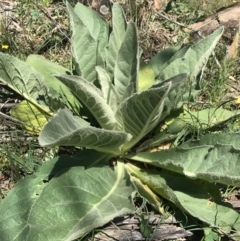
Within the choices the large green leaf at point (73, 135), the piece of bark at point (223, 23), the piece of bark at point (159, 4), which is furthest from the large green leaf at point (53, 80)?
the piece of bark at point (159, 4)

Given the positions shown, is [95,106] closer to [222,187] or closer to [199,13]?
[222,187]

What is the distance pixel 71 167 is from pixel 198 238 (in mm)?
652

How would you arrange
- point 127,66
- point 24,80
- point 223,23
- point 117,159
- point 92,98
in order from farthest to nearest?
point 223,23
point 24,80
point 117,159
point 127,66
point 92,98

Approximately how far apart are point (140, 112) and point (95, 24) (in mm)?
747

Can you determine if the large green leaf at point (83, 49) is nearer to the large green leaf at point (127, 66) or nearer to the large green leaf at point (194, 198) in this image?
the large green leaf at point (127, 66)

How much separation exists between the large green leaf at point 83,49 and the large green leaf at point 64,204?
0.54m

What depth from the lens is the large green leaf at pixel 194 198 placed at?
6.91 feet

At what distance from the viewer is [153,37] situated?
3426 millimetres

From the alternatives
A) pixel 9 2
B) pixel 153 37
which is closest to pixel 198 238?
pixel 153 37

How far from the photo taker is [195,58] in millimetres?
2395

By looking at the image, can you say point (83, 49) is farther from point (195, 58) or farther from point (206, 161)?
point (206, 161)

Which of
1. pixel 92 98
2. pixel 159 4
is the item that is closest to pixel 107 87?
pixel 92 98

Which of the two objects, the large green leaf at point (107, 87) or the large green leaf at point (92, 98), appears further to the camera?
the large green leaf at point (107, 87)

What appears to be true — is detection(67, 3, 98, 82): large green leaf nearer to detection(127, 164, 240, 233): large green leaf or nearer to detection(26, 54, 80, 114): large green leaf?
detection(26, 54, 80, 114): large green leaf
